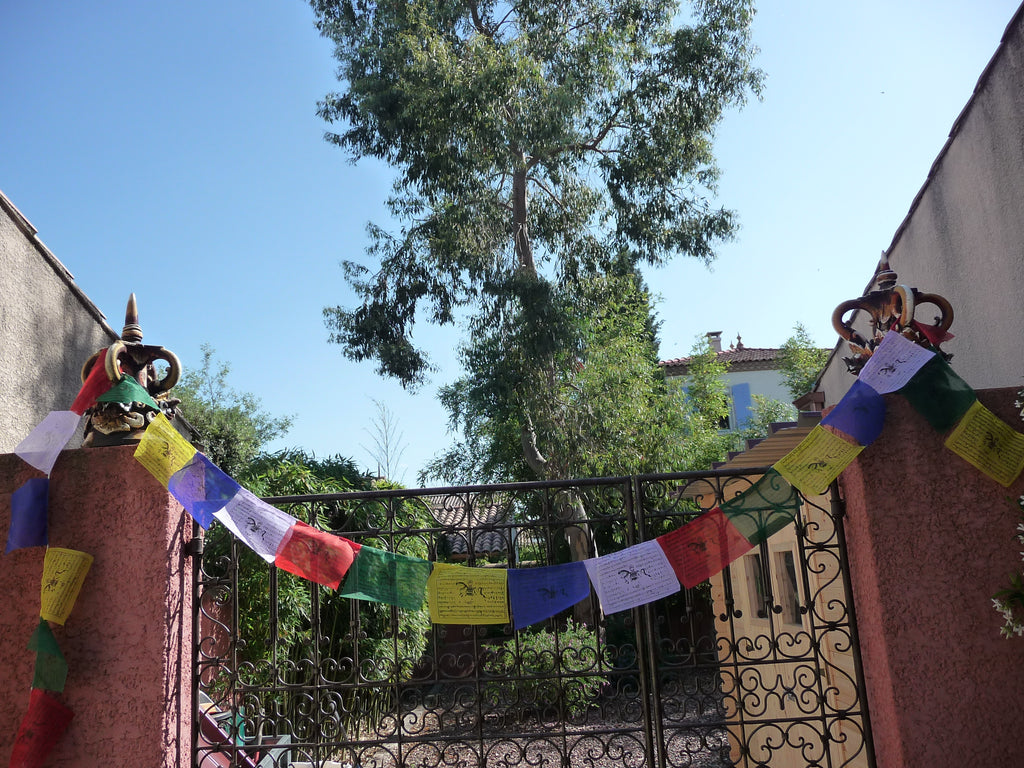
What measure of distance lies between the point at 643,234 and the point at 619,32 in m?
3.85

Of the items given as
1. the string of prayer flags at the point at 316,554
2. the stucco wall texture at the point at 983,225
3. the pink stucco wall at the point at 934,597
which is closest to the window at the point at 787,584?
the stucco wall texture at the point at 983,225

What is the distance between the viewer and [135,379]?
3795 mm

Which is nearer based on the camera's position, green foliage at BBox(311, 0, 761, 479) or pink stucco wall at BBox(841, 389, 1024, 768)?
pink stucco wall at BBox(841, 389, 1024, 768)

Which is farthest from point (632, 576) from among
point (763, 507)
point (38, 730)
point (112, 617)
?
point (38, 730)

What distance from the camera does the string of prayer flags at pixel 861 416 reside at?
346 cm

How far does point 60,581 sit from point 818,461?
11.1 feet

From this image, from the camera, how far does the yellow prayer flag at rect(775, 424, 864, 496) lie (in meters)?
3.45

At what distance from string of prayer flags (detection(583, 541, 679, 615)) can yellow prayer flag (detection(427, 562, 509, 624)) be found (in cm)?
43

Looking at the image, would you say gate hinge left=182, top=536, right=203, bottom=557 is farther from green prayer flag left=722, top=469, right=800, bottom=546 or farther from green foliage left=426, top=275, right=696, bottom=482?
green foliage left=426, top=275, right=696, bottom=482

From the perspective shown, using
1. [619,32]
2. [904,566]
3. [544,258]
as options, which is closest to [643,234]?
[544,258]

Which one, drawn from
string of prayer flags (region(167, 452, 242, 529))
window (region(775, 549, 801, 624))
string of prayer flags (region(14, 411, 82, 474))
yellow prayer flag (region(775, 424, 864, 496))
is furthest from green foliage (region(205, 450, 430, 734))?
yellow prayer flag (region(775, 424, 864, 496))

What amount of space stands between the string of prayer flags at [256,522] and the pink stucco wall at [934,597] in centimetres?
267

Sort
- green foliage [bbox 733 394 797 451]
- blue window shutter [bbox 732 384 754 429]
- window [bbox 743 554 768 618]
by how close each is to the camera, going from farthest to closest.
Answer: blue window shutter [bbox 732 384 754 429] → green foliage [bbox 733 394 797 451] → window [bbox 743 554 768 618]

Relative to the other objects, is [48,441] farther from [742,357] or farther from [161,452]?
[742,357]
